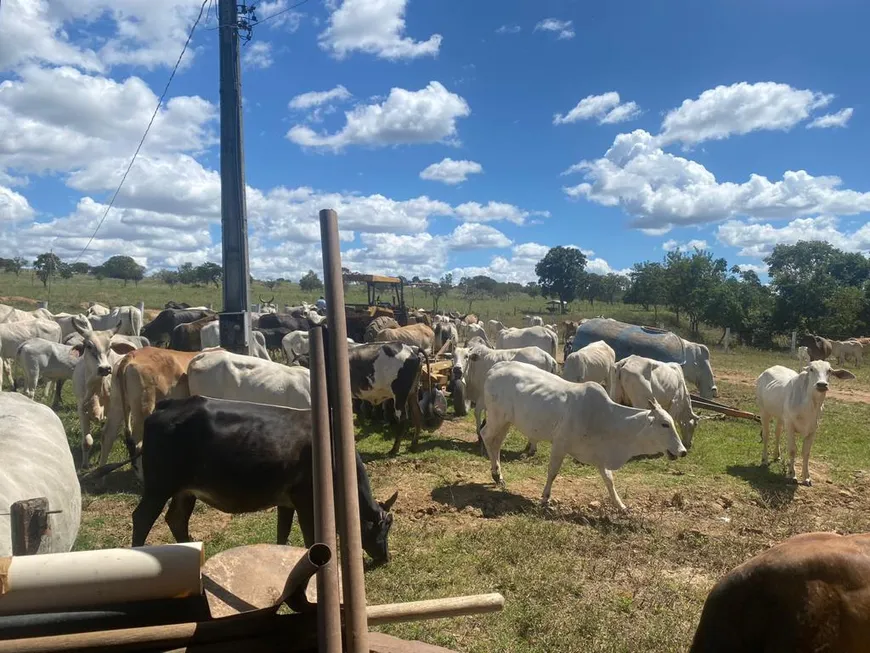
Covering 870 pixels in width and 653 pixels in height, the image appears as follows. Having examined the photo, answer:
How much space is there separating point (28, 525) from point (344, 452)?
1.97 metres

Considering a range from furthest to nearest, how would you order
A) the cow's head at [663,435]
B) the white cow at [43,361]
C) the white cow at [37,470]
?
the white cow at [43,361]
the cow's head at [663,435]
the white cow at [37,470]

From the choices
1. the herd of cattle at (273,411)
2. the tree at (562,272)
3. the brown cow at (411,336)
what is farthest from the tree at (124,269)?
the brown cow at (411,336)

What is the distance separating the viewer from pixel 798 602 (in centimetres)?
266

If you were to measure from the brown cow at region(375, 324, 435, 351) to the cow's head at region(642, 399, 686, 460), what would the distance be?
973 cm

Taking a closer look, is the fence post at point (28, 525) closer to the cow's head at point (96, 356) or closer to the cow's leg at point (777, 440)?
the cow's head at point (96, 356)

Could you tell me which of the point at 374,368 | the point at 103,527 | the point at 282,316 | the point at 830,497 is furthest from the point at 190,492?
the point at 282,316

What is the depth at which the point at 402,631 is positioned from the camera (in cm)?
464

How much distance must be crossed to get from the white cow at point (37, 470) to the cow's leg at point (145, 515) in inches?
20.4

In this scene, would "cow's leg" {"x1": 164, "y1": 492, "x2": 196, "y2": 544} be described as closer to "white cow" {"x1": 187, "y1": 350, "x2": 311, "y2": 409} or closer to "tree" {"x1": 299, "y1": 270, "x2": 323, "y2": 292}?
"white cow" {"x1": 187, "y1": 350, "x2": 311, "y2": 409}

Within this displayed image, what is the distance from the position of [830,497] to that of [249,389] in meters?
8.72

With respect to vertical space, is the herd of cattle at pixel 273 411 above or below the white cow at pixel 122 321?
below

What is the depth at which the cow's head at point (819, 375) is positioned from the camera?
8.70 metres

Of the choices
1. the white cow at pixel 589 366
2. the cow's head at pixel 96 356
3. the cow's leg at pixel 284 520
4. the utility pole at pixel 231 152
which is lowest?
the cow's leg at pixel 284 520

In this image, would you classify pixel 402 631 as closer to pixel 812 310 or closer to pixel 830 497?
pixel 830 497
